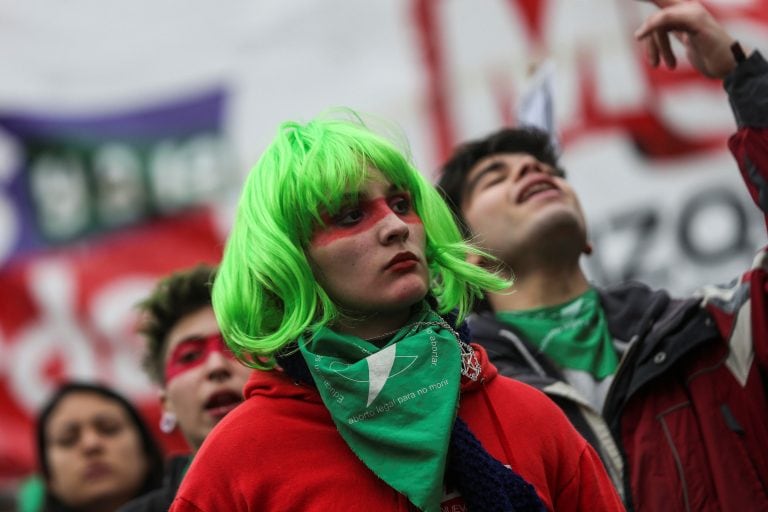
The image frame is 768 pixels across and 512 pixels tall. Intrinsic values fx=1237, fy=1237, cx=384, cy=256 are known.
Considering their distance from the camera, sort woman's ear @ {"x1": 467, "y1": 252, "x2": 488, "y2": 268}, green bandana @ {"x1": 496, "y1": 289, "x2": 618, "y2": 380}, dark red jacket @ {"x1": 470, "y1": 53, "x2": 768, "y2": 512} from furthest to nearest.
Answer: woman's ear @ {"x1": 467, "y1": 252, "x2": 488, "y2": 268} → green bandana @ {"x1": 496, "y1": 289, "x2": 618, "y2": 380} → dark red jacket @ {"x1": 470, "y1": 53, "x2": 768, "y2": 512}

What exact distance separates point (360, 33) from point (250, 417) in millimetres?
3571

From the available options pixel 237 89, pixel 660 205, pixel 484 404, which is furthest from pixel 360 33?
pixel 484 404

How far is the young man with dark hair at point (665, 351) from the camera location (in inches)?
84.3

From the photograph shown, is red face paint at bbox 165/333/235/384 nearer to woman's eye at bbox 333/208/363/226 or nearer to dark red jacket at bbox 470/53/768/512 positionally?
dark red jacket at bbox 470/53/768/512

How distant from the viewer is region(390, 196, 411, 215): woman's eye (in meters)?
1.80

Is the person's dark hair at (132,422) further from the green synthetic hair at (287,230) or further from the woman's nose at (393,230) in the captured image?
the woman's nose at (393,230)

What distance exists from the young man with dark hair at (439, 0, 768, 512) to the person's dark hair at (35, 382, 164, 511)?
1245 millimetres

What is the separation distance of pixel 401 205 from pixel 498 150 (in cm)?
107

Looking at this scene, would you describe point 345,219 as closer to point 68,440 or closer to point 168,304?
point 168,304

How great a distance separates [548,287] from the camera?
2564 millimetres

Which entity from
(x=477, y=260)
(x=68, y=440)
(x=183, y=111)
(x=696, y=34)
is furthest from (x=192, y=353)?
(x=183, y=111)

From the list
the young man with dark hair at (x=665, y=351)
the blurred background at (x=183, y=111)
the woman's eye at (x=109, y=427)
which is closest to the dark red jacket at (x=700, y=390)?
the young man with dark hair at (x=665, y=351)

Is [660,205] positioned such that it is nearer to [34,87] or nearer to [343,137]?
[343,137]

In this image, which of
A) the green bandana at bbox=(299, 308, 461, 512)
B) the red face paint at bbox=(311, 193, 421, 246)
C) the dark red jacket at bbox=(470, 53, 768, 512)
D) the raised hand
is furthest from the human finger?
the green bandana at bbox=(299, 308, 461, 512)
